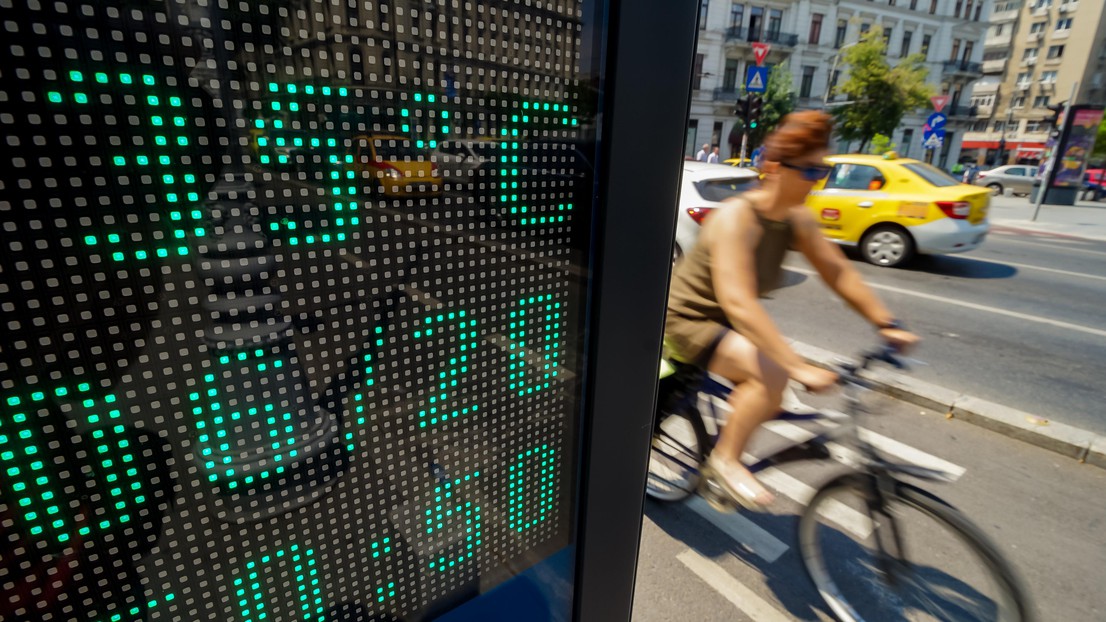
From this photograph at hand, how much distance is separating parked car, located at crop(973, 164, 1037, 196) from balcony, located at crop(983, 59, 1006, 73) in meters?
42.2

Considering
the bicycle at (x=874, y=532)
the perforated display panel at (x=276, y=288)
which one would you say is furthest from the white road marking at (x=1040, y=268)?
the perforated display panel at (x=276, y=288)

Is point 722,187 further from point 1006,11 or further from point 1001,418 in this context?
point 1006,11

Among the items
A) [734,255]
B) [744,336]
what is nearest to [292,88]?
[734,255]

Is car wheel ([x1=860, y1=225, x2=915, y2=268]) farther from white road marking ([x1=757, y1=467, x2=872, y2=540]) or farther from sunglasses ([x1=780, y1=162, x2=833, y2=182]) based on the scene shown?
sunglasses ([x1=780, y1=162, x2=833, y2=182])

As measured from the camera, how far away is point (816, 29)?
128ft

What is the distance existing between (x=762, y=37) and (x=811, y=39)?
4.15 metres

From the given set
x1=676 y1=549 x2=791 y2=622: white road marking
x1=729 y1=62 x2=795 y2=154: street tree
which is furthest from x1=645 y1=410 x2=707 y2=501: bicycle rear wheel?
x1=729 y1=62 x2=795 y2=154: street tree

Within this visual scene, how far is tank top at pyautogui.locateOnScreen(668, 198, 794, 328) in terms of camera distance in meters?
2.45

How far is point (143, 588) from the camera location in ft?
2.73

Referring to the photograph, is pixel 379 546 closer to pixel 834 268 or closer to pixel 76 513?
pixel 76 513

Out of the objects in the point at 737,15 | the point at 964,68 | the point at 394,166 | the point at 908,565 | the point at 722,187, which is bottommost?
the point at 908,565

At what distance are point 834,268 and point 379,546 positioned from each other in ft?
7.51

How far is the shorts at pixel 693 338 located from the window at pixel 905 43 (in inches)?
2015

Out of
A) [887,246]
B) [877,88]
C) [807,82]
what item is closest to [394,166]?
[887,246]
